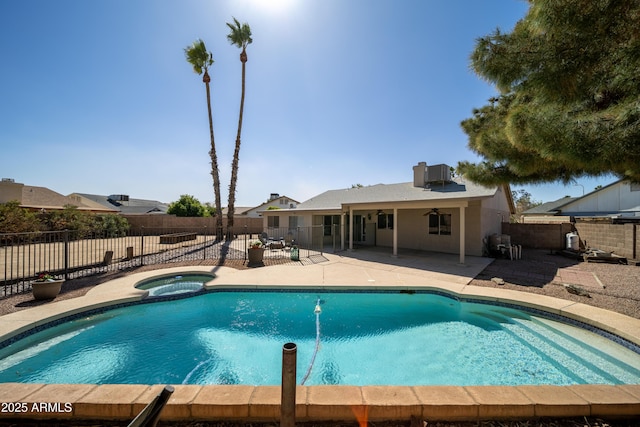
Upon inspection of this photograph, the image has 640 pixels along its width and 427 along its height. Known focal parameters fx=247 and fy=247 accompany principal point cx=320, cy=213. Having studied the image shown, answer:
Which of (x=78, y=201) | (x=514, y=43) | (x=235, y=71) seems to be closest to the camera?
(x=514, y=43)

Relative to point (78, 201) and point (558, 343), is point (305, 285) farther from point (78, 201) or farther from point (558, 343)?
point (78, 201)

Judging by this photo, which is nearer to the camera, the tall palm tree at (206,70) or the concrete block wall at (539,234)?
the concrete block wall at (539,234)

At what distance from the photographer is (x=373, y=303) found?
23.0 ft

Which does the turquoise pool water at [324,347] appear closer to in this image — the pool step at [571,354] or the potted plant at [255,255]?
the pool step at [571,354]

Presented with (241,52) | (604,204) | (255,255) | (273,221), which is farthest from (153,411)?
(604,204)

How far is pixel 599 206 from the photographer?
2448 cm

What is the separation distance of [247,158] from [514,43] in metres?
17.4

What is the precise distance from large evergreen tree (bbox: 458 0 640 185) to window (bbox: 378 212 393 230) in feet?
36.4

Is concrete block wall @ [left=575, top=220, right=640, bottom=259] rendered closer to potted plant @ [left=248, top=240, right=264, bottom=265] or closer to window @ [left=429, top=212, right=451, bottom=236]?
window @ [left=429, top=212, right=451, bottom=236]

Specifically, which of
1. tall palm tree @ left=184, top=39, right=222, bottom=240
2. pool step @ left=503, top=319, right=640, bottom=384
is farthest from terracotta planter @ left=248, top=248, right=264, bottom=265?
tall palm tree @ left=184, top=39, right=222, bottom=240

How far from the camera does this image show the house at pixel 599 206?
2167 centimetres

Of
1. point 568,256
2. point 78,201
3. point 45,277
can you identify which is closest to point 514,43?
point 45,277

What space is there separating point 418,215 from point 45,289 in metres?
14.9

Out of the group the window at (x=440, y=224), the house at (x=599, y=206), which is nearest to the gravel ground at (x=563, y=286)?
the window at (x=440, y=224)
